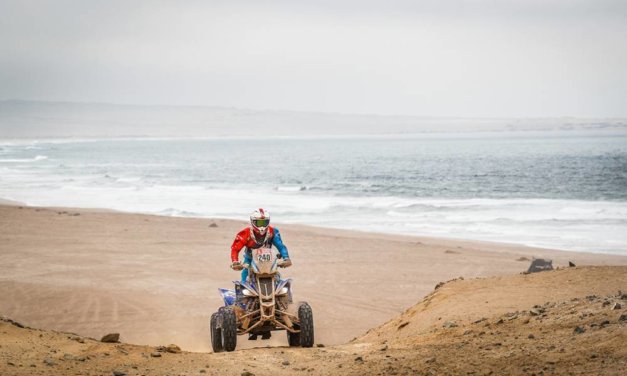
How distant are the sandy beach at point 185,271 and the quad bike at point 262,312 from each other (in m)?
2.73

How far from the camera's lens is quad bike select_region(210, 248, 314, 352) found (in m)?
10.4

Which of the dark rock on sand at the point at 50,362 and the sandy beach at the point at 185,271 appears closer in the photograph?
the dark rock on sand at the point at 50,362

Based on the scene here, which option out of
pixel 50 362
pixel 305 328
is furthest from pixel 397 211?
pixel 50 362

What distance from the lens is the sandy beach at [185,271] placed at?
14875 mm

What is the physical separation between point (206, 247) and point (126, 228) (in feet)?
18.3

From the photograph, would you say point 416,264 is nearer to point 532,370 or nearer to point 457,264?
point 457,264

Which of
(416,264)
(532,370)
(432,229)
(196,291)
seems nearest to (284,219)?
(432,229)

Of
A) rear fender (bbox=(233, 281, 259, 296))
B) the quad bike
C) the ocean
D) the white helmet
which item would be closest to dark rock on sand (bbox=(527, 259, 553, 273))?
the quad bike

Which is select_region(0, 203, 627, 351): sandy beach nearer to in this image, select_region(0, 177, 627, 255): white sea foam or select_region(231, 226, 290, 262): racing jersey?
select_region(231, 226, 290, 262): racing jersey

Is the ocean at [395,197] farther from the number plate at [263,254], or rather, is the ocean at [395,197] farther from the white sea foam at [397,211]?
the number plate at [263,254]

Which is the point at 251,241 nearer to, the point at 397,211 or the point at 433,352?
the point at 433,352

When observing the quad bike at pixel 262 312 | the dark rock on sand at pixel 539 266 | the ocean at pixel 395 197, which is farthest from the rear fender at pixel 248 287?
the ocean at pixel 395 197

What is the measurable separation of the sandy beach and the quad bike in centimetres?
273

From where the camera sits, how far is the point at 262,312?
34.2 feet
